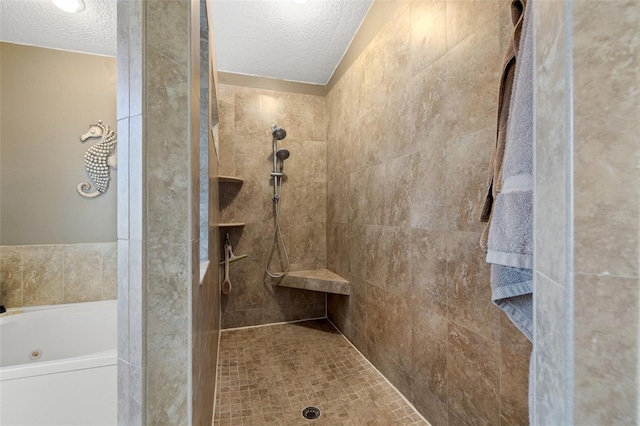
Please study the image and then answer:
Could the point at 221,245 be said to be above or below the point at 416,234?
below

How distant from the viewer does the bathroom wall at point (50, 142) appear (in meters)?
1.84

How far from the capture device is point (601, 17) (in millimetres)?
307

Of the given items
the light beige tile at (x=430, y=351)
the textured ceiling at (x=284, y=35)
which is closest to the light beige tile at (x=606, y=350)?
the light beige tile at (x=430, y=351)

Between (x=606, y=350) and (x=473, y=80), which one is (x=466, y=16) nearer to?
(x=473, y=80)

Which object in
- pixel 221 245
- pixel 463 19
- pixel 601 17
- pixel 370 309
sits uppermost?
pixel 463 19

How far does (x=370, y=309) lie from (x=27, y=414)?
1866 mm

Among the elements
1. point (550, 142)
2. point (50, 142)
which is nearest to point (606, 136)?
point (550, 142)

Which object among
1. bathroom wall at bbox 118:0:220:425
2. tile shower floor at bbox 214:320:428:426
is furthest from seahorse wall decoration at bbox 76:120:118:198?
bathroom wall at bbox 118:0:220:425

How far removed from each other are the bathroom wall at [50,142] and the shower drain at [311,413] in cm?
194

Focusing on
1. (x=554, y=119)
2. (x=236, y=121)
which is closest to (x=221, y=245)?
(x=236, y=121)

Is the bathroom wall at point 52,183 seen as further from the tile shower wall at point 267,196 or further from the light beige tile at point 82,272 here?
the tile shower wall at point 267,196

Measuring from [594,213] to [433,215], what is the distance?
104cm

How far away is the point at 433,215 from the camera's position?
1.32 m

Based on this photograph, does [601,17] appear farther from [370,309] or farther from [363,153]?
[370,309]
